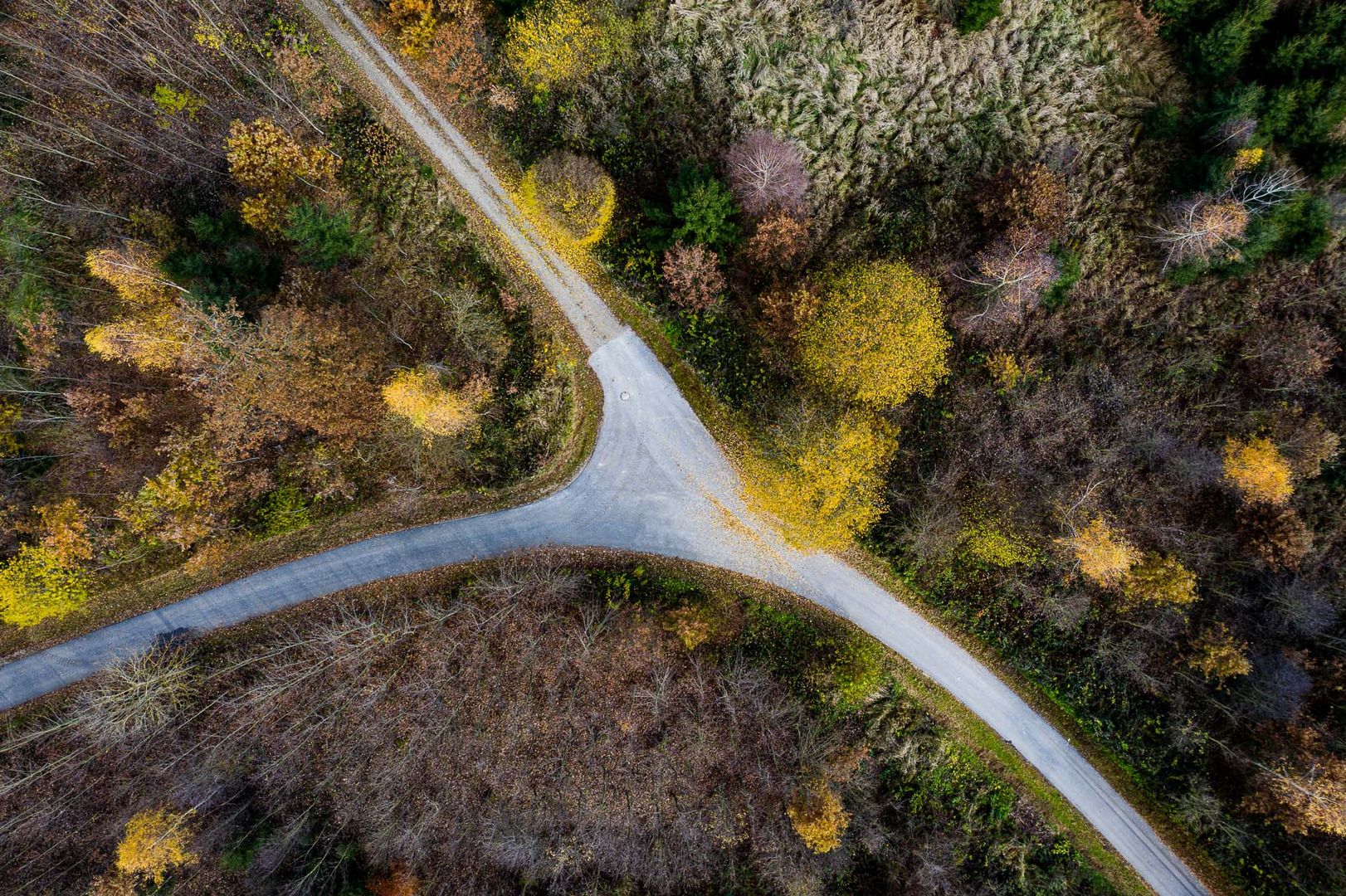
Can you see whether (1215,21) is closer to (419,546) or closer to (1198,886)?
(1198,886)

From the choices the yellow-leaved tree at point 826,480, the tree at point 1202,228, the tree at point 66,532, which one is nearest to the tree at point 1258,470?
the tree at point 1202,228

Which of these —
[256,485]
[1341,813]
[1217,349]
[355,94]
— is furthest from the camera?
[355,94]

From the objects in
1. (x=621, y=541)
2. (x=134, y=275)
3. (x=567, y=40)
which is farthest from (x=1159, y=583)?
(x=134, y=275)

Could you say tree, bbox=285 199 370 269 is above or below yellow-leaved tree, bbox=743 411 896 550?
above

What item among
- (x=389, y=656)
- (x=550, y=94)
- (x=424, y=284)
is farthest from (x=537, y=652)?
(x=550, y=94)

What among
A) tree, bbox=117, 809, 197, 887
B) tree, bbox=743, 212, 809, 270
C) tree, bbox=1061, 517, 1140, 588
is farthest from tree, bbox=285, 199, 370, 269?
tree, bbox=1061, 517, 1140, 588

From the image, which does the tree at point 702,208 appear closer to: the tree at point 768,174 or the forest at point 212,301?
the tree at point 768,174

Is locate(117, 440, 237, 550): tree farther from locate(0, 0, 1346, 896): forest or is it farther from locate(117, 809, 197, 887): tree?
locate(117, 809, 197, 887): tree
